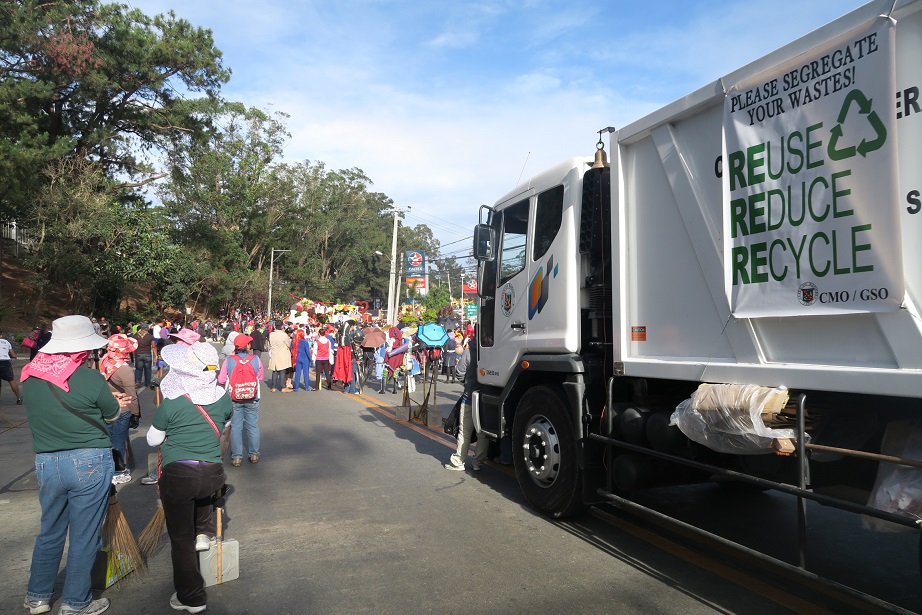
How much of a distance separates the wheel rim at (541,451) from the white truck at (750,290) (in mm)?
18

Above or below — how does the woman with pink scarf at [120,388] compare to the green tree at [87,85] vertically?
below

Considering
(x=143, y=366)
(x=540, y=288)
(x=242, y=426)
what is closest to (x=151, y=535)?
(x=242, y=426)

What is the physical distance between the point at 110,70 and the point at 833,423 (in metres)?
32.8

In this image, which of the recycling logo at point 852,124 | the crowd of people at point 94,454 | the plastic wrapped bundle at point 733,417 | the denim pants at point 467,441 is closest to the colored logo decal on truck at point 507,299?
the denim pants at point 467,441

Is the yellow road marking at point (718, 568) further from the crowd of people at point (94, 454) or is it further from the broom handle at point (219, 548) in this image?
the crowd of people at point (94, 454)

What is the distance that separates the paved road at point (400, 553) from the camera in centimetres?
409

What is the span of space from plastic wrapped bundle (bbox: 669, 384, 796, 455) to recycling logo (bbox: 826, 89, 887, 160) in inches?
50.7

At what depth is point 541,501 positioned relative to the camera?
585 centimetres

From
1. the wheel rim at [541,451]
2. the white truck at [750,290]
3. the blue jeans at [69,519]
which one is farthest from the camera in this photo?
A: the wheel rim at [541,451]

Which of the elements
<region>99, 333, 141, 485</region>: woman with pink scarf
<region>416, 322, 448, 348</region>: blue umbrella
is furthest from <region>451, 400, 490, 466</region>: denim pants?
<region>99, 333, 141, 485</region>: woman with pink scarf

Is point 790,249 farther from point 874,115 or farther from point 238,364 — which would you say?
point 238,364

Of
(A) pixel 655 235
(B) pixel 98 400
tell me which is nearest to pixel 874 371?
(A) pixel 655 235

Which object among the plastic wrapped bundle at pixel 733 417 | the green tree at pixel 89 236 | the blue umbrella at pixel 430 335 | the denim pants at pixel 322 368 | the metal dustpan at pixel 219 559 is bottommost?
the metal dustpan at pixel 219 559

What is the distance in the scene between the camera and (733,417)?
3740 millimetres
